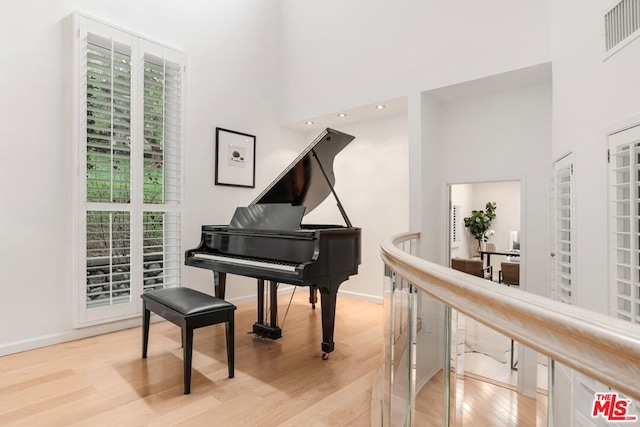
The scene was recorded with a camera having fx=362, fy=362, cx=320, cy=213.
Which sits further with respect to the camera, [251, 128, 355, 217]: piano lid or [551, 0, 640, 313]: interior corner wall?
[251, 128, 355, 217]: piano lid

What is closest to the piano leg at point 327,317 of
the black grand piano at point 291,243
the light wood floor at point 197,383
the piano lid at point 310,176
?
the black grand piano at point 291,243

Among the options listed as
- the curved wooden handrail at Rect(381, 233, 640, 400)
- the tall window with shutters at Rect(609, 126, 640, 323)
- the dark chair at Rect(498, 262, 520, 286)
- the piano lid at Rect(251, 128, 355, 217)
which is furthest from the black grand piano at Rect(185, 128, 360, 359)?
the dark chair at Rect(498, 262, 520, 286)

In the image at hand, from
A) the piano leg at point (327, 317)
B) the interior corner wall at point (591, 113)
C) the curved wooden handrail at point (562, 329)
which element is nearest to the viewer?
the curved wooden handrail at point (562, 329)

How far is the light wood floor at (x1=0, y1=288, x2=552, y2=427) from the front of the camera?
7.08 feet

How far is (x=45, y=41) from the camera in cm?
333

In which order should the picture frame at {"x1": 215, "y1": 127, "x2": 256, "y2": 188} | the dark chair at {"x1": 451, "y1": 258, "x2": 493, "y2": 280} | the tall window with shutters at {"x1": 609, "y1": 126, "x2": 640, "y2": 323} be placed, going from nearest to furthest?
the tall window with shutters at {"x1": 609, "y1": 126, "x2": 640, "y2": 323} < the dark chair at {"x1": 451, "y1": 258, "x2": 493, "y2": 280} < the picture frame at {"x1": 215, "y1": 127, "x2": 256, "y2": 188}

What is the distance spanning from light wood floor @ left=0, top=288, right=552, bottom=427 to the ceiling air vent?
2.15m

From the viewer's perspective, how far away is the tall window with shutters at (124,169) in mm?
3512

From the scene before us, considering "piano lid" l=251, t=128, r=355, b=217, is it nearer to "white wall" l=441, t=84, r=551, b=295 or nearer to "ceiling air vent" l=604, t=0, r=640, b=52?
"white wall" l=441, t=84, r=551, b=295

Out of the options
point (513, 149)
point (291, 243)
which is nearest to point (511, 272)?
point (513, 149)

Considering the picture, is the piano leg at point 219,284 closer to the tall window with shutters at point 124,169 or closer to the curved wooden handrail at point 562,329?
the tall window with shutters at point 124,169

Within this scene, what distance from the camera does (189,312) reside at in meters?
2.46

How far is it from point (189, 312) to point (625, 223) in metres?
2.77

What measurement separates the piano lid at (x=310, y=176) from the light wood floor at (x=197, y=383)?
4.58 feet
